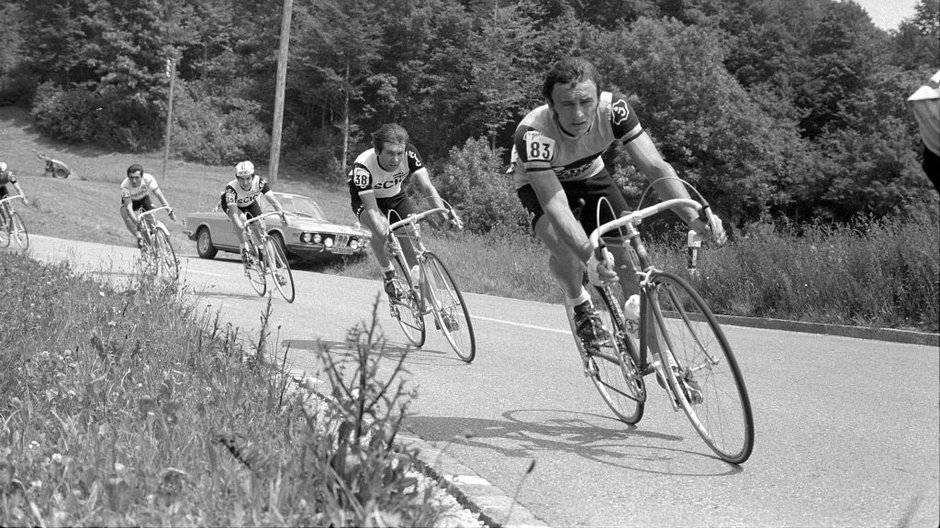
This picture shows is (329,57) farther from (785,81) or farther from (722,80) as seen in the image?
(785,81)

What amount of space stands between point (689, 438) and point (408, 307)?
403cm

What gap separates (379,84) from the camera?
63531 mm

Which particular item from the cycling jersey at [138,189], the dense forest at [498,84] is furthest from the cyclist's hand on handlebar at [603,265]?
the dense forest at [498,84]

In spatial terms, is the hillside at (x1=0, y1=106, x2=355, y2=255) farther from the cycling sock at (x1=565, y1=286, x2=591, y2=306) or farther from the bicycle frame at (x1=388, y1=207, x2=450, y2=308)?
the cycling sock at (x1=565, y1=286, x2=591, y2=306)

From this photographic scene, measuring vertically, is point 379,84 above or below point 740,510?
above

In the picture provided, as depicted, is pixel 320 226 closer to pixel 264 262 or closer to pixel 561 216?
pixel 264 262

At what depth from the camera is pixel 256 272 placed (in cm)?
1341

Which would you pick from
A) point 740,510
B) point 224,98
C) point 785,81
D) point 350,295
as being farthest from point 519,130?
point 224,98

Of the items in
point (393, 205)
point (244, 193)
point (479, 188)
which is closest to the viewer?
point (393, 205)

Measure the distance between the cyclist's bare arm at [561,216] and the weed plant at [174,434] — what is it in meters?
1.17

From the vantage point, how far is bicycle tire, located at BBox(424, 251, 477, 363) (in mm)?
8203

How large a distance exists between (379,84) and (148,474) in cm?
6176

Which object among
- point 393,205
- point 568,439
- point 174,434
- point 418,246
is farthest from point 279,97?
point 174,434

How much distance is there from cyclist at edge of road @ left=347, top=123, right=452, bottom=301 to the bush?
35869 mm
